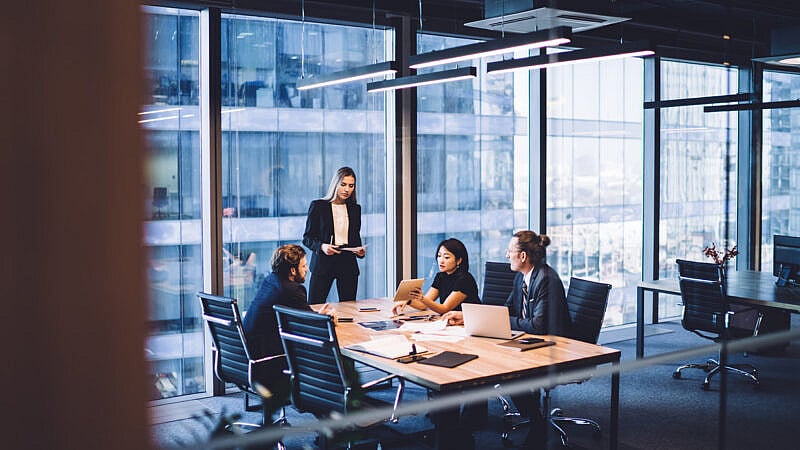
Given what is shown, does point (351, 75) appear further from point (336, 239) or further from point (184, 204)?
point (184, 204)

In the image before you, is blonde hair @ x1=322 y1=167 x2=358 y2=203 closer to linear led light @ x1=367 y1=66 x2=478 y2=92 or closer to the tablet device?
linear led light @ x1=367 y1=66 x2=478 y2=92

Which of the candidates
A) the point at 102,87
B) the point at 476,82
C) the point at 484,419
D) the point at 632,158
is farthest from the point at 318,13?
the point at 102,87

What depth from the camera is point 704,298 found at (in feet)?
19.5

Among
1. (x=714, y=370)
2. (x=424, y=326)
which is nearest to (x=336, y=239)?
(x=424, y=326)

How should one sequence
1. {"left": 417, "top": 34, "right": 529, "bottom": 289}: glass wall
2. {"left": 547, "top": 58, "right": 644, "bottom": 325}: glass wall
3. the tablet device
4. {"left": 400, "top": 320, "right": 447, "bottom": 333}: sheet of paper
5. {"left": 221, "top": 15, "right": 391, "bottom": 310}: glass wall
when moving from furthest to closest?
1. {"left": 547, "top": 58, "right": 644, "bottom": 325}: glass wall
2. {"left": 417, "top": 34, "right": 529, "bottom": 289}: glass wall
3. {"left": 221, "top": 15, "right": 391, "bottom": 310}: glass wall
4. the tablet device
5. {"left": 400, "top": 320, "right": 447, "bottom": 333}: sheet of paper

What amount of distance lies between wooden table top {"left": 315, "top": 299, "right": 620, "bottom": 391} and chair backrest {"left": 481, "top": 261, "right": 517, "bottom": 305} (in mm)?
1545

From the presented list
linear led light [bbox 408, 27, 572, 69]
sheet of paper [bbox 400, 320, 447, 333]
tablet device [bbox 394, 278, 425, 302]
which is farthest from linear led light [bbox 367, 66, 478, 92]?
sheet of paper [bbox 400, 320, 447, 333]

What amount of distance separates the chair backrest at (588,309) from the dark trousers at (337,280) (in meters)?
1.80

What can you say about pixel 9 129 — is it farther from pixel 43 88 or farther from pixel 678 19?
pixel 678 19

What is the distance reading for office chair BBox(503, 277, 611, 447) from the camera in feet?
15.5

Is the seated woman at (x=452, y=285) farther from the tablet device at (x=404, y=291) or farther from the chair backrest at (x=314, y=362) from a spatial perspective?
the chair backrest at (x=314, y=362)

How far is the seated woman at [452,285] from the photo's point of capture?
4871mm

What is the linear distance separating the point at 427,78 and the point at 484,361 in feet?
8.01

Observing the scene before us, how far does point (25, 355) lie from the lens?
2.16 ft
